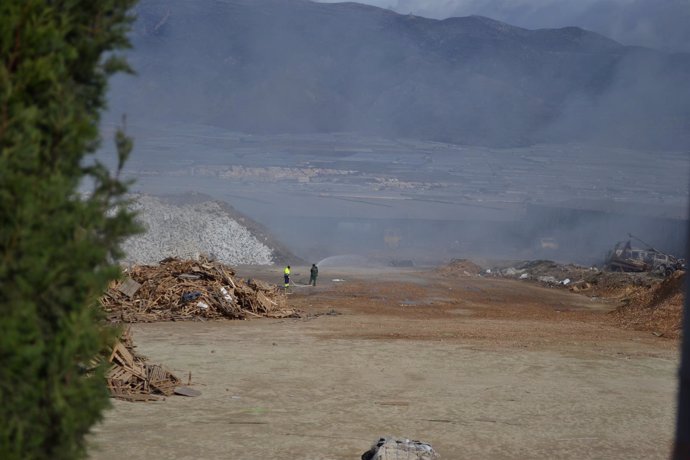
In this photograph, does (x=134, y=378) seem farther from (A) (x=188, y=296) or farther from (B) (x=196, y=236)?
(B) (x=196, y=236)

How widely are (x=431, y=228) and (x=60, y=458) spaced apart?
9271 centimetres

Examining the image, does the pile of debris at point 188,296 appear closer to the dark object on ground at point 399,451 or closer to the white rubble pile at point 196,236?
the dark object on ground at point 399,451

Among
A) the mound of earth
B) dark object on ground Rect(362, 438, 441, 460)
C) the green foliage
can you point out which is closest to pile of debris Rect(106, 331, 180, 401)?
dark object on ground Rect(362, 438, 441, 460)

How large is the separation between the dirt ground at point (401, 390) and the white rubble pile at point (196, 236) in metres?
25.9

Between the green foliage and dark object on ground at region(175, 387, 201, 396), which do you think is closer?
the green foliage

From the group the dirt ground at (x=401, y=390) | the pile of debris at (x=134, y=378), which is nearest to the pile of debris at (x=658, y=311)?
the dirt ground at (x=401, y=390)

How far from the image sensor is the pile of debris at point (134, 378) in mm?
12867

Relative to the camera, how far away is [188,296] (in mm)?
24344

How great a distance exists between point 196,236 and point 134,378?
42.6m

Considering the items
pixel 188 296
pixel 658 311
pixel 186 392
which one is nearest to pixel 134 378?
pixel 186 392

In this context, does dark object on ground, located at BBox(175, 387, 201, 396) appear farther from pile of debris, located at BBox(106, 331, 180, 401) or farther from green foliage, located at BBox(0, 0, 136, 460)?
green foliage, located at BBox(0, 0, 136, 460)

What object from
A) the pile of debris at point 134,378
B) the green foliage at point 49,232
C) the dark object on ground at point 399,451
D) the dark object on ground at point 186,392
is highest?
the green foliage at point 49,232

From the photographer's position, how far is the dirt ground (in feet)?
35.7

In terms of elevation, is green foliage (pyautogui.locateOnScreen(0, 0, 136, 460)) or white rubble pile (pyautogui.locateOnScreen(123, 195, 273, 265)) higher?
Answer: green foliage (pyautogui.locateOnScreen(0, 0, 136, 460))
